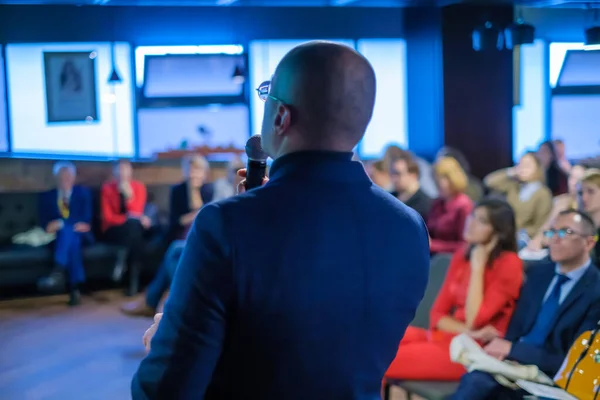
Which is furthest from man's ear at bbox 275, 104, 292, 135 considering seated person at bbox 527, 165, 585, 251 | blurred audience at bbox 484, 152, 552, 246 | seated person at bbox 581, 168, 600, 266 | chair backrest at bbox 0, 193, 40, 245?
chair backrest at bbox 0, 193, 40, 245

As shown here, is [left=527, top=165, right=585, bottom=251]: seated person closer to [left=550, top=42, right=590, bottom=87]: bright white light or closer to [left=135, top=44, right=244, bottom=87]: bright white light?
[left=135, top=44, right=244, bottom=87]: bright white light

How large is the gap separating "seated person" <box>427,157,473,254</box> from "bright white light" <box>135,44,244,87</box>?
15.1 feet

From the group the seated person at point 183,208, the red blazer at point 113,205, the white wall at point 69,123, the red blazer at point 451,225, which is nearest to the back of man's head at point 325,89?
the red blazer at point 451,225

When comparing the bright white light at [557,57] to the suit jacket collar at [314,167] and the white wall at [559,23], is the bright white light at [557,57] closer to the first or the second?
the white wall at [559,23]

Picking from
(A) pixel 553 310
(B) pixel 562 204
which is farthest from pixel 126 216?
(A) pixel 553 310

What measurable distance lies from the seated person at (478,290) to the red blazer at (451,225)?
6.23ft

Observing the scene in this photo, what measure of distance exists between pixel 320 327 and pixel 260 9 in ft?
30.1

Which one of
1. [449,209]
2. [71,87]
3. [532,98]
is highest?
[71,87]

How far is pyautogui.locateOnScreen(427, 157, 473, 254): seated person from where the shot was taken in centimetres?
568

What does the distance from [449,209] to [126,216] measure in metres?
3.35

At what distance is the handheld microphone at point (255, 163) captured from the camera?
1.20 m

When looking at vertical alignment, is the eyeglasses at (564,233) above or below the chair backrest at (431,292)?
above

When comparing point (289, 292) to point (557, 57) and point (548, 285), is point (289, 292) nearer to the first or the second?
point (548, 285)

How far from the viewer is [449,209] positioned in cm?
579
